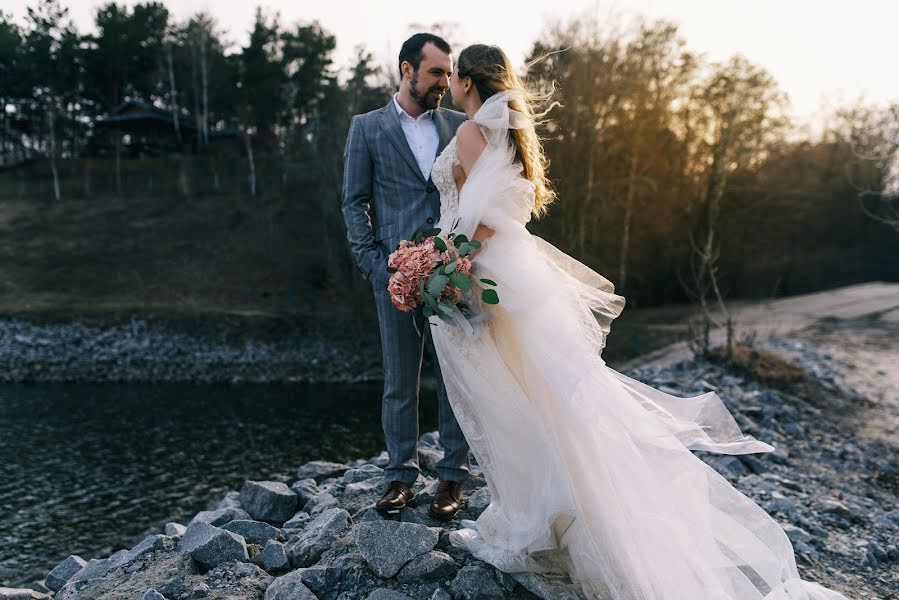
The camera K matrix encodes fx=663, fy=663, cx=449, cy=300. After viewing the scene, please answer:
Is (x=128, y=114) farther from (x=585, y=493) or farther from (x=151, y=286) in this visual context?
(x=585, y=493)

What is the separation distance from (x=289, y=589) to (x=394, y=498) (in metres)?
0.75

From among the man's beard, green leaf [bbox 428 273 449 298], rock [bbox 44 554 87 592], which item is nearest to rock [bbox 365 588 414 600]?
green leaf [bbox 428 273 449 298]

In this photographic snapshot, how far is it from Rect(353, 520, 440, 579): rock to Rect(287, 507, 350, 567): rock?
25cm

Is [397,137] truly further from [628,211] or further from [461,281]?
[628,211]

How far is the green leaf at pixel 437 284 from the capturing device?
288 centimetres

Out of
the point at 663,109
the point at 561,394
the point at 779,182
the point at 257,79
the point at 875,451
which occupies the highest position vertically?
the point at 257,79

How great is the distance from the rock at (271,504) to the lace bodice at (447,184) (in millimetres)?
2690

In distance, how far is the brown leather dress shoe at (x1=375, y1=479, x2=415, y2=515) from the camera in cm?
357

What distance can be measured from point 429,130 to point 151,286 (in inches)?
996

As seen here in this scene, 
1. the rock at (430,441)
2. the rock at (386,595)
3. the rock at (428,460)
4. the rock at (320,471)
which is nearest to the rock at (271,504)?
the rock at (428,460)

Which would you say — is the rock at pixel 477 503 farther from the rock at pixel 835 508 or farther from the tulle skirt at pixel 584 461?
the rock at pixel 835 508

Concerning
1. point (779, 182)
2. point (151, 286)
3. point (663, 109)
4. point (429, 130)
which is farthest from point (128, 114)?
point (429, 130)

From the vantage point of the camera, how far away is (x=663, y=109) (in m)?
23.1

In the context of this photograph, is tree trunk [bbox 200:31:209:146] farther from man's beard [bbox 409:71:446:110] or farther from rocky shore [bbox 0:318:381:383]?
man's beard [bbox 409:71:446:110]
